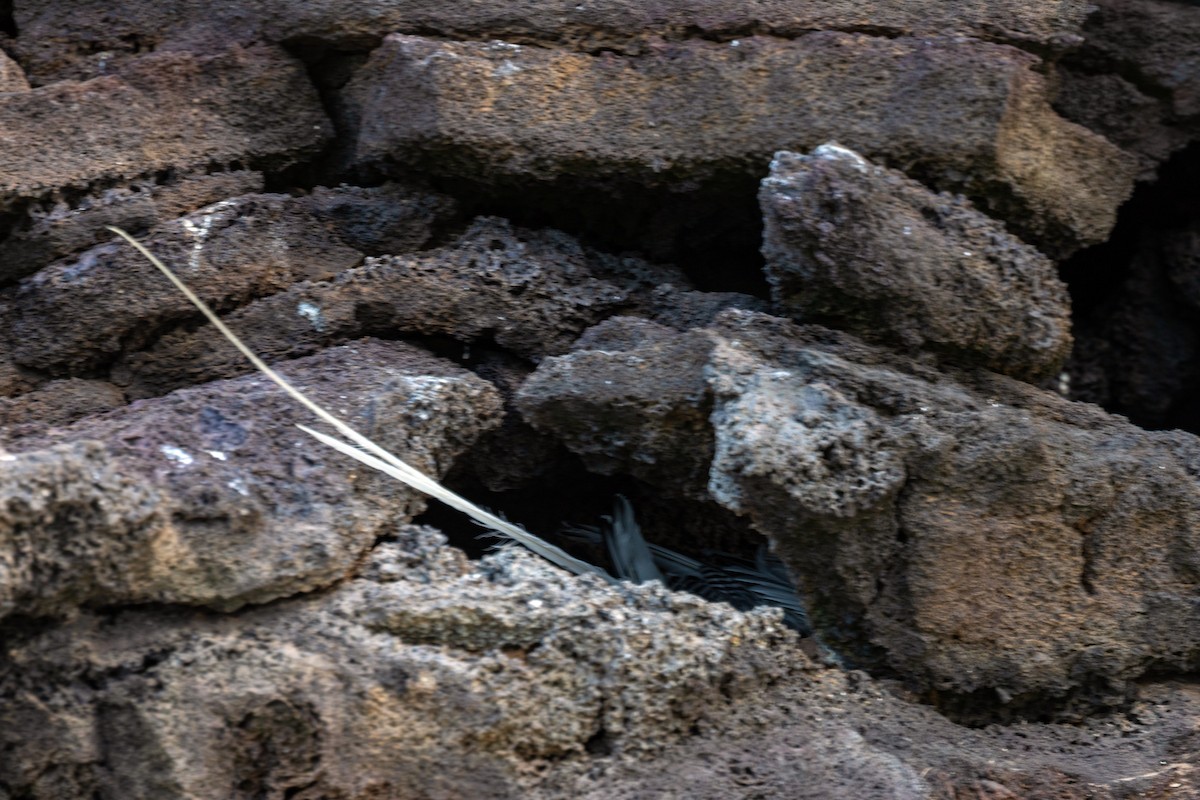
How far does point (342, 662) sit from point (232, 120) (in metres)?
0.89

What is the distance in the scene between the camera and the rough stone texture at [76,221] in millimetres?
1760

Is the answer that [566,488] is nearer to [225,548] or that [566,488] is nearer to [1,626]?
[225,548]

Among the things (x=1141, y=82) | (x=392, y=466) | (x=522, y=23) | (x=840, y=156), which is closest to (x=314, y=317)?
(x=392, y=466)

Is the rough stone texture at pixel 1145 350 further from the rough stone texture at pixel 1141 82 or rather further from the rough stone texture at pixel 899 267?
the rough stone texture at pixel 899 267

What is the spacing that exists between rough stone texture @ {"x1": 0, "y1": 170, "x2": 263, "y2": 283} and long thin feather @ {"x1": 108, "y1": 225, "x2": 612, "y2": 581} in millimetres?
98

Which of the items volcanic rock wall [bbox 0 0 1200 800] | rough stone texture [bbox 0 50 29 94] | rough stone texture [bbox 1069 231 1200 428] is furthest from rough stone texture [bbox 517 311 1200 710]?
rough stone texture [bbox 0 50 29 94]

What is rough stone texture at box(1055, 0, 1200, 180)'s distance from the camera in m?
2.14

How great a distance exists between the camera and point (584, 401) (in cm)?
164

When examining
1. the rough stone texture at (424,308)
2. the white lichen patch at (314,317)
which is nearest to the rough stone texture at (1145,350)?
the rough stone texture at (424,308)

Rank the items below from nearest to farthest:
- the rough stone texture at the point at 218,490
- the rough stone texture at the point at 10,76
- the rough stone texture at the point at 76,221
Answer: the rough stone texture at the point at 218,490, the rough stone texture at the point at 76,221, the rough stone texture at the point at 10,76

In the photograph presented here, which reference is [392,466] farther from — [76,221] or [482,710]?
[76,221]

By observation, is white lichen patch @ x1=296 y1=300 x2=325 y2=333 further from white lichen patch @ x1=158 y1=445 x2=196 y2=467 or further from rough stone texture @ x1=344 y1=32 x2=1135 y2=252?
white lichen patch @ x1=158 y1=445 x2=196 y2=467

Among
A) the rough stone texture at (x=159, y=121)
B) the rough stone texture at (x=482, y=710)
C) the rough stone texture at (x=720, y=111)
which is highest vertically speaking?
the rough stone texture at (x=720, y=111)

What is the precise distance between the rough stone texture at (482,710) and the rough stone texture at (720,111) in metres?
0.60
